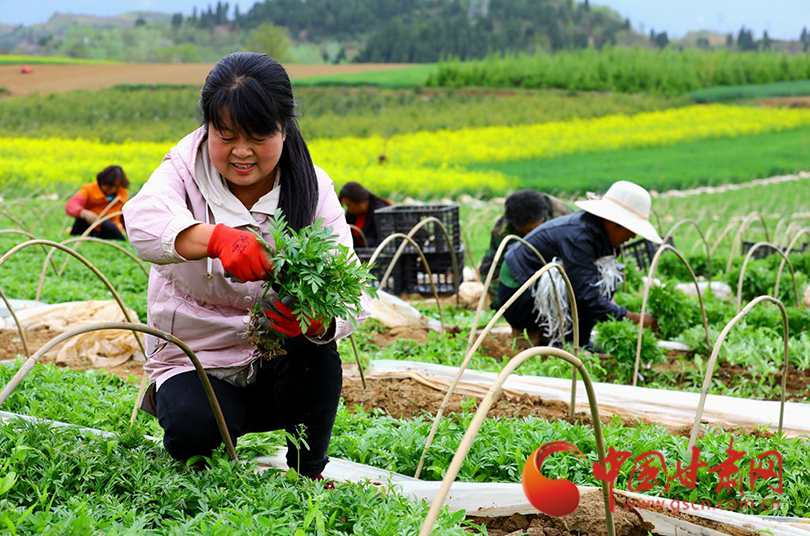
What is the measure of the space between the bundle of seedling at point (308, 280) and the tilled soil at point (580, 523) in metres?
0.83

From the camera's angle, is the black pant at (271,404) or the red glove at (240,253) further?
the black pant at (271,404)

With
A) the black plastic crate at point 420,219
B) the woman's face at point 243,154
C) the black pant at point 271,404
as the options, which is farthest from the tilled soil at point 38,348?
the black plastic crate at point 420,219

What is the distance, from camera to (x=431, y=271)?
22.7 feet

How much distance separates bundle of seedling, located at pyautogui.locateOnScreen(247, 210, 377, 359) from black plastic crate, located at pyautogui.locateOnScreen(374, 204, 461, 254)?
4540 mm

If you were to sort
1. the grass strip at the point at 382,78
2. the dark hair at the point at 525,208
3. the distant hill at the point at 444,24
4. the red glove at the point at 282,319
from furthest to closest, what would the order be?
the distant hill at the point at 444,24 < the grass strip at the point at 382,78 < the dark hair at the point at 525,208 < the red glove at the point at 282,319

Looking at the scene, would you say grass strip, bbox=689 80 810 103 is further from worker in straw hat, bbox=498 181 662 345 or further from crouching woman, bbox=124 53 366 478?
crouching woman, bbox=124 53 366 478

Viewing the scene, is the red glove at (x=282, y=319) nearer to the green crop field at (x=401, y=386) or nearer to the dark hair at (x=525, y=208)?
the green crop field at (x=401, y=386)

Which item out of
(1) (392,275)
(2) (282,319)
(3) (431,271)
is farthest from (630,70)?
(2) (282,319)

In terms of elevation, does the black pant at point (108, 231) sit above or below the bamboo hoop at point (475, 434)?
below

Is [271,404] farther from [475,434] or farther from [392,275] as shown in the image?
[392,275]

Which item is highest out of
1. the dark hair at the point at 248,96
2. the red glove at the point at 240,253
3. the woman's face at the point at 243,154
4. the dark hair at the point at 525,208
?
the dark hair at the point at 248,96

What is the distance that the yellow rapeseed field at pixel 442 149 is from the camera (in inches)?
558

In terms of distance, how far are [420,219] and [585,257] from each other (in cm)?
225

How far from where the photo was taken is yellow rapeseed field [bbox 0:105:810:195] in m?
14.2
